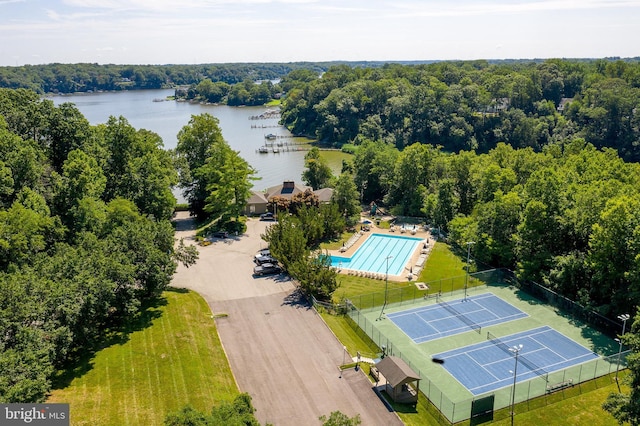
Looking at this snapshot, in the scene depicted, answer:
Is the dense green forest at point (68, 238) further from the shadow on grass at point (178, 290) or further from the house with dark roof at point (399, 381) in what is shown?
the house with dark roof at point (399, 381)

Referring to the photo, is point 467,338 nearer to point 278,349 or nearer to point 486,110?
point 278,349

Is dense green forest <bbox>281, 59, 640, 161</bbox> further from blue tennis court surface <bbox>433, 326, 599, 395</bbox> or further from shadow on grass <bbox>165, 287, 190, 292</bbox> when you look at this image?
shadow on grass <bbox>165, 287, 190, 292</bbox>

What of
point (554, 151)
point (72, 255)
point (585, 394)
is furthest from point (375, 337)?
point (554, 151)

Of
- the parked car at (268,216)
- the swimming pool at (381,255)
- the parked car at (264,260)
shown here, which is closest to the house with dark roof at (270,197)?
the parked car at (268,216)

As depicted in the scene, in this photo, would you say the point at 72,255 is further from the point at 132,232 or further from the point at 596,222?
the point at 596,222

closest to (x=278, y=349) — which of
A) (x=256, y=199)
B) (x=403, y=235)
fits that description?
(x=403, y=235)
